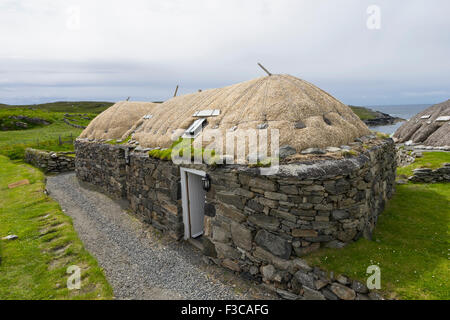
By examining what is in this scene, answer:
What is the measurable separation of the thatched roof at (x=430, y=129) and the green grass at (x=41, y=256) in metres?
22.9

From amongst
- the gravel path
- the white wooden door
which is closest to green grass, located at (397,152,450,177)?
the white wooden door

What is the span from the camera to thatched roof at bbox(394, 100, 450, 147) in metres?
17.6

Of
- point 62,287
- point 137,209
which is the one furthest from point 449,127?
point 62,287

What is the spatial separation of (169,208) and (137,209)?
318 cm

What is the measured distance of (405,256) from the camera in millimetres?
6055

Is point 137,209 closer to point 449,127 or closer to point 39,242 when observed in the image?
point 39,242

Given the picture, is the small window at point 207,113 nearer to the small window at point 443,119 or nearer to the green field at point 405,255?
the green field at point 405,255

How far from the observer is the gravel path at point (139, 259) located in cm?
669

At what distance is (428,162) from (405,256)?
38.0 ft

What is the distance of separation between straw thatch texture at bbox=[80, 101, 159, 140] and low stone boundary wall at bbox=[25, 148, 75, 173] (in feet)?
15.4

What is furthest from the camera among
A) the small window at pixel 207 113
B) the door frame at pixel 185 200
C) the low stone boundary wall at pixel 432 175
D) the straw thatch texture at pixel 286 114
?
the low stone boundary wall at pixel 432 175

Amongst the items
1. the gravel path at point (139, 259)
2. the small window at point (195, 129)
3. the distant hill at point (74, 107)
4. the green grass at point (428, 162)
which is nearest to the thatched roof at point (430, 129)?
the green grass at point (428, 162)

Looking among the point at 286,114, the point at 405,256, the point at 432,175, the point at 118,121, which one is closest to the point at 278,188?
the point at 286,114
